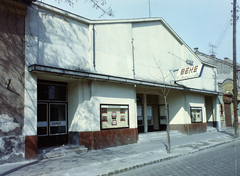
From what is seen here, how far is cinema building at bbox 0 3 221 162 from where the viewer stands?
33.6 ft

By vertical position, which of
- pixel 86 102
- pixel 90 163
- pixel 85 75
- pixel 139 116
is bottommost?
pixel 90 163

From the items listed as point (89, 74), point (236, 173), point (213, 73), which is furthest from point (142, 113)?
point (236, 173)

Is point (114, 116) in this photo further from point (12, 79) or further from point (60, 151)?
point (12, 79)

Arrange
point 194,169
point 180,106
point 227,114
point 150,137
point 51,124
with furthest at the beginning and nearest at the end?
point 227,114 → point 180,106 → point 150,137 → point 51,124 → point 194,169

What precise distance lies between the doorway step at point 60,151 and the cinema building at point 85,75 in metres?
0.40

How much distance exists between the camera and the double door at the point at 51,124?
11.6 metres

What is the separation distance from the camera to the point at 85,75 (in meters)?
11.3

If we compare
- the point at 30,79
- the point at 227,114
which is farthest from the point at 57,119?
the point at 227,114

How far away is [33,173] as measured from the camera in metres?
7.50

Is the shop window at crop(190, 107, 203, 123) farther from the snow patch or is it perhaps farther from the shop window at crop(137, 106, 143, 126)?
the snow patch

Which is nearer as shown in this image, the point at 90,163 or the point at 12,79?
the point at 90,163

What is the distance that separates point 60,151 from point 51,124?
6.49 feet

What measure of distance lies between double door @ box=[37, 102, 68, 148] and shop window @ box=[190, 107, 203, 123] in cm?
1195

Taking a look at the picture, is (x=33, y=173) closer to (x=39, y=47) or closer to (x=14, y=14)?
(x=39, y=47)
